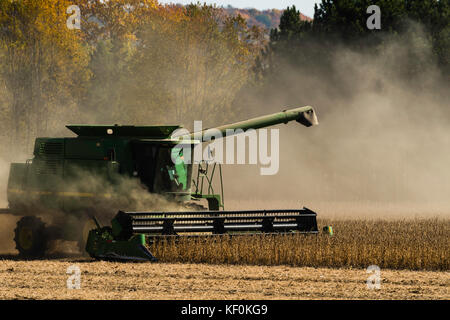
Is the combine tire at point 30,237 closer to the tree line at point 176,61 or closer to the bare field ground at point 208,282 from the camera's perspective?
the bare field ground at point 208,282

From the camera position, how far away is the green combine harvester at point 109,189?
13703 millimetres

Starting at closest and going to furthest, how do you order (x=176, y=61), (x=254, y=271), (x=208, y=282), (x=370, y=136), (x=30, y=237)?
(x=208, y=282) < (x=254, y=271) < (x=30, y=237) < (x=370, y=136) < (x=176, y=61)

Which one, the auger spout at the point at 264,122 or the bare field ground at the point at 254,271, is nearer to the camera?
the bare field ground at the point at 254,271

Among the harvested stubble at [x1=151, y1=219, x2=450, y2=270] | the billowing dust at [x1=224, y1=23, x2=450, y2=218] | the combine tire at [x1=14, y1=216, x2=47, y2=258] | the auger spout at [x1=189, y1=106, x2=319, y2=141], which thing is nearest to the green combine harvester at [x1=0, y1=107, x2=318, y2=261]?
the combine tire at [x1=14, y1=216, x2=47, y2=258]

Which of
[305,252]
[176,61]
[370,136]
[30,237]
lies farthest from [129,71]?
[305,252]

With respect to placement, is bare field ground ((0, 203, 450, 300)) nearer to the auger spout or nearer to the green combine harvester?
the green combine harvester

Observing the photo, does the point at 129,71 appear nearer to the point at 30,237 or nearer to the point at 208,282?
the point at 30,237

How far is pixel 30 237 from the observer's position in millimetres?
14125

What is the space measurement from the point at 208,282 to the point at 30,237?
5017 mm

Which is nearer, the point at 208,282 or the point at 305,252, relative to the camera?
the point at 208,282

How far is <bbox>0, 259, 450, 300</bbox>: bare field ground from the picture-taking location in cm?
958

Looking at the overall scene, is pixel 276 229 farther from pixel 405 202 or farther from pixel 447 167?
pixel 447 167

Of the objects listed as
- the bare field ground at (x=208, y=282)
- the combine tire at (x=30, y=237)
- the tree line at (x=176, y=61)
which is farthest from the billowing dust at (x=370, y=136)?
the bare field ground at (x=208, y=282)

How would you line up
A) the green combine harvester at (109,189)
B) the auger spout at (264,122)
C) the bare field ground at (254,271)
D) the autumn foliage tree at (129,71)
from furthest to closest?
the autumn foliage tree at (129,71) < the auger spout at (264,122) < the green combine harvester at (109,189) < the bare field ground at (254,271)
